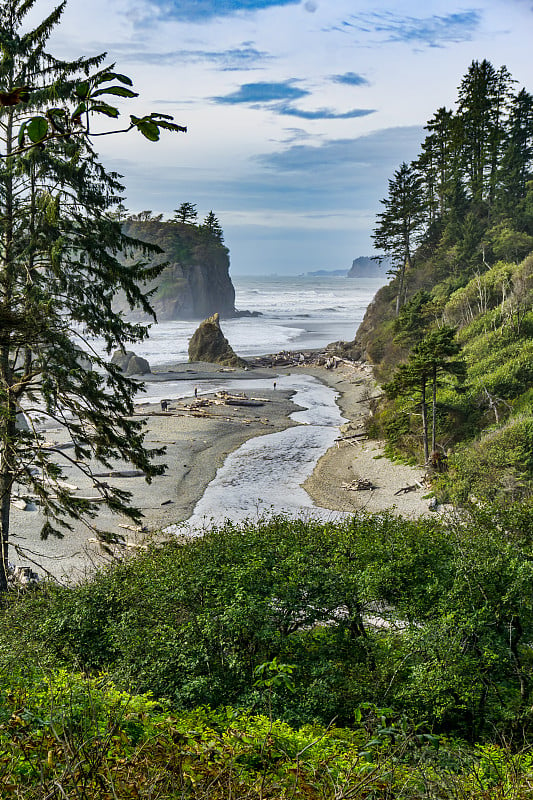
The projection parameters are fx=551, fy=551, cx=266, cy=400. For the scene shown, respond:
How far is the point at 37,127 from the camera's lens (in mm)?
1119

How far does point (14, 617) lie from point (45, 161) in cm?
949

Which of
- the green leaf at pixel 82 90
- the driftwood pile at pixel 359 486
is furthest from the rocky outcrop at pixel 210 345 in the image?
the green leaf at pixel 82 90

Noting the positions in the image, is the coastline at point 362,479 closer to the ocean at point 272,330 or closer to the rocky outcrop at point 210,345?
the ocean at point 272,330

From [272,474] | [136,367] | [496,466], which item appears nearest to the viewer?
[496,466]

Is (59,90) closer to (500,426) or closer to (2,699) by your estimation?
(2,699)

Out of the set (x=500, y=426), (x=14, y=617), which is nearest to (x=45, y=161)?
(x=14, y=617)

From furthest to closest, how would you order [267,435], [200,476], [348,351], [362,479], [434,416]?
1. [348,351]
2. [267,435]
3. [200,476]
4. [362,479]
5. [434,416]

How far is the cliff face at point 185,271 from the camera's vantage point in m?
117

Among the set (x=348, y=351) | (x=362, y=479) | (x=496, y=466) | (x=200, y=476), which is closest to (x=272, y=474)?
(x=200, y=476)

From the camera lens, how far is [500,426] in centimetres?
2495

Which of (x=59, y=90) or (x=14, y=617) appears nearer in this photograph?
(x=14, y=617)

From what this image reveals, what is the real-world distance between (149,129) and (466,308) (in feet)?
137

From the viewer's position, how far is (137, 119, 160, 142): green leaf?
1.16 meters

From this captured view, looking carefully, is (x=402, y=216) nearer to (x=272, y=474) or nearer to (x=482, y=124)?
(x=482, y=124)
